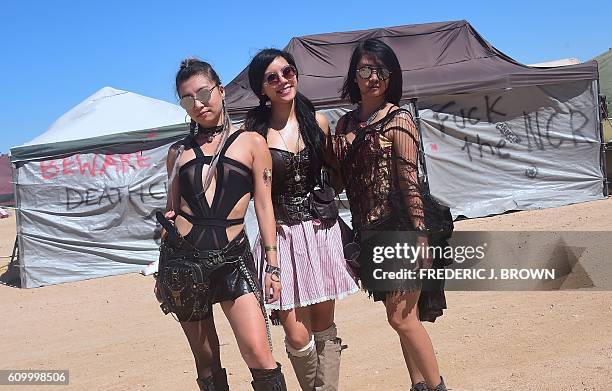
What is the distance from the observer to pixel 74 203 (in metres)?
9.54

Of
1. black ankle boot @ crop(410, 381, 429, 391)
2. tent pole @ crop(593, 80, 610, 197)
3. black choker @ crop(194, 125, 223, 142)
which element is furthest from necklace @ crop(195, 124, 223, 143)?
tent pole @ crop(593, 80, 610, 197)

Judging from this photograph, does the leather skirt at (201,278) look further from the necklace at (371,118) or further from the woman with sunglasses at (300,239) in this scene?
the necklace at (371,118)

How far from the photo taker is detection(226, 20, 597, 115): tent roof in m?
10.5

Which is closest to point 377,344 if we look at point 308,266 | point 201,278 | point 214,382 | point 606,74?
point 308,266

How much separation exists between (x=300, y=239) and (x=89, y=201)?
22.9 ft

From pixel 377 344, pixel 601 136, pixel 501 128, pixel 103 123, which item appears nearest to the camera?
pixel 377 344

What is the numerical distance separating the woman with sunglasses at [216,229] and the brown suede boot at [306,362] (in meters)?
0.26

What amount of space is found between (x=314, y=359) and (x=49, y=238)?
23.2 ft

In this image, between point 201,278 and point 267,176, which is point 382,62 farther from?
point 201,278

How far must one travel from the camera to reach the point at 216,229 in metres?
3.03

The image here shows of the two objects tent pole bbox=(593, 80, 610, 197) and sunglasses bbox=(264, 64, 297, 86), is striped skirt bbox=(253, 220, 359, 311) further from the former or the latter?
tent pole bbox=(593, 80, 610, 197)

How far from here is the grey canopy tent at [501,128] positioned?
10750 millimetres

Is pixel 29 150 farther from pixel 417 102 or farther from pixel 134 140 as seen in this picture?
pixel 417 102

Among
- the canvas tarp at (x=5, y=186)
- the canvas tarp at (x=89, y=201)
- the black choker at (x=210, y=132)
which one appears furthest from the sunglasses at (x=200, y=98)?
the canvas tarp at (x=5, y=186)
